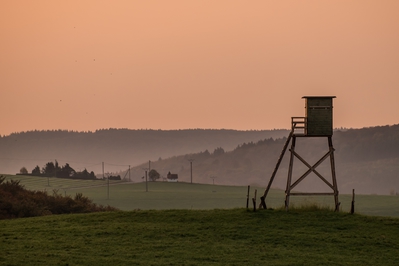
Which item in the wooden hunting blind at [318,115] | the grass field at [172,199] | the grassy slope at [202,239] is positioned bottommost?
the grass field at [172,199]

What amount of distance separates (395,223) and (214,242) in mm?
12073

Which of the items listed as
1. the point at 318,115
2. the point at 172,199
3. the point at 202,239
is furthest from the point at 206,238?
the point at 172,199


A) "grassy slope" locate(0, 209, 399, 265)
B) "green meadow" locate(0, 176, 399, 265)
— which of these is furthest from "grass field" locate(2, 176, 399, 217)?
"grassy slope" locate(0, 209, 399, 265)

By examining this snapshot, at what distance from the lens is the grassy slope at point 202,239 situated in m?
32.4

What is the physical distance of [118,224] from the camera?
41.8 m

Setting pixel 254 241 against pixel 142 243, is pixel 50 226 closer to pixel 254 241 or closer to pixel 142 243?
pixel 142 243

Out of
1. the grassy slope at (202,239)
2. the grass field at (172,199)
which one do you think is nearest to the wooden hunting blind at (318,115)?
the grassy slope at (202,239)

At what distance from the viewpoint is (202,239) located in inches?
1462

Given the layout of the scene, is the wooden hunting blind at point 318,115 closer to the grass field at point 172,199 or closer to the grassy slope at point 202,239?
the grassy slope at point 202,239

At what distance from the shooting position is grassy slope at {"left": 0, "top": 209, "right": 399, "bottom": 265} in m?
32.4

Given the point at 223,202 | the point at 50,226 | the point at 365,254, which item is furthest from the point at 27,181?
the point at 365,254

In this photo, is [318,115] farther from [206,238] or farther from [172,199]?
[172,199]

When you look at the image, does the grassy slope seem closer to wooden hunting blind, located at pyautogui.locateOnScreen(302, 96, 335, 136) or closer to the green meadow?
the green meadow

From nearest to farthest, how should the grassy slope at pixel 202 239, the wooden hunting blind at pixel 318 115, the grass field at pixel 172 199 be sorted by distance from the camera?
1. the grassy slope at pixel 202 239
2. the wooden hunting blind at pixel 318 115
3. the grass field at pixel 172 199
